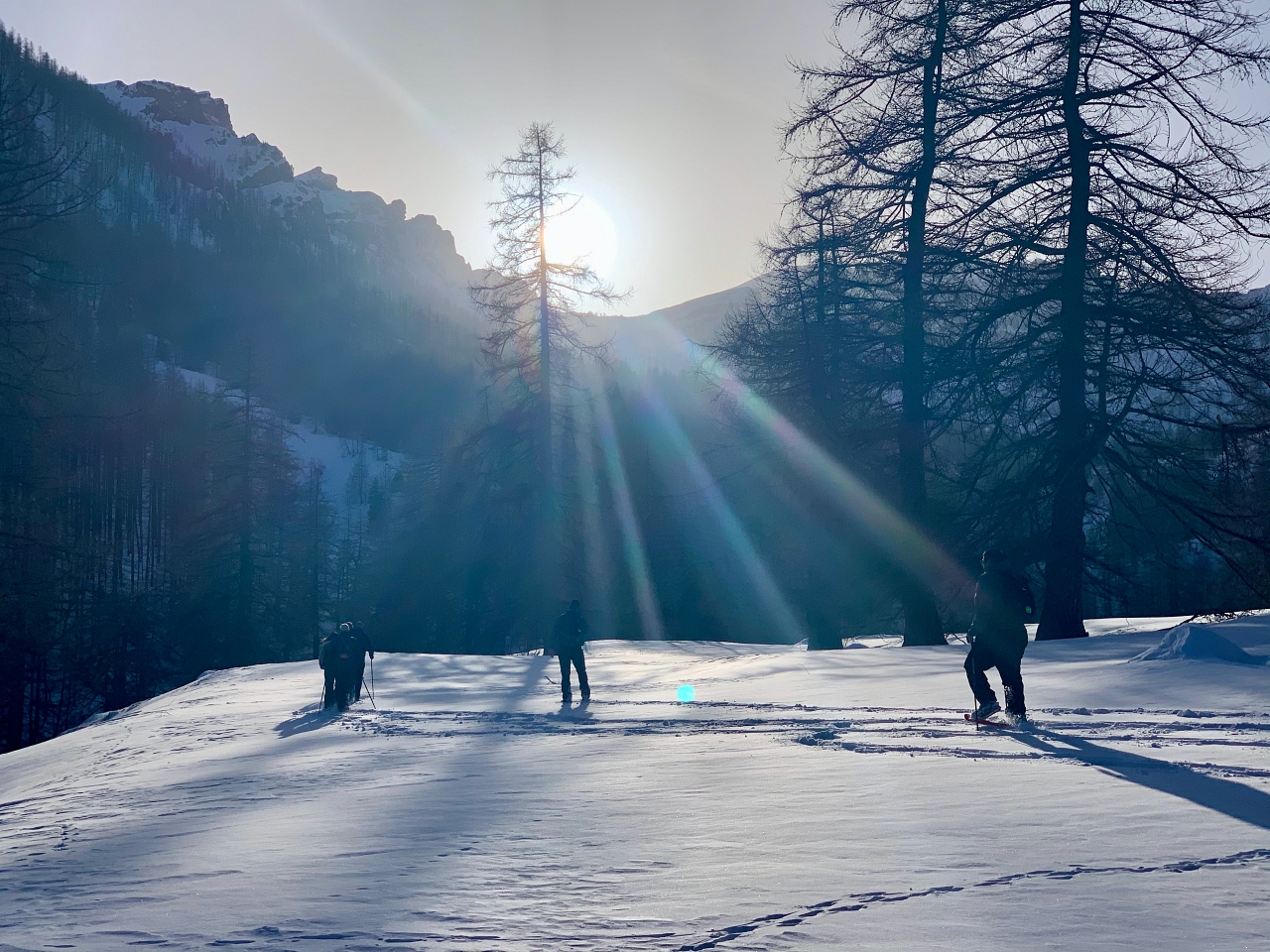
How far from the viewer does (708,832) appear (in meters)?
5.37

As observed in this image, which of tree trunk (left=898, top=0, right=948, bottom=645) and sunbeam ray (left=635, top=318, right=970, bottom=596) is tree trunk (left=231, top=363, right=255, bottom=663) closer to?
sunbeam ray (left=635, top=318, right=970, bottom=596)

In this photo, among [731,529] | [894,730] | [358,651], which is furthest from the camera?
[731,529]

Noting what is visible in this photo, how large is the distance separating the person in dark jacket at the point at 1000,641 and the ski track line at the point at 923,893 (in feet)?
15.1

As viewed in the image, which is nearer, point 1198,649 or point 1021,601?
point 1021,601

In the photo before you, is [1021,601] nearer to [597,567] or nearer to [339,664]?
[339,664]

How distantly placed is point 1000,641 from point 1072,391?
8.40m

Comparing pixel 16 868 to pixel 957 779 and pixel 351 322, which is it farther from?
pixel 351 322

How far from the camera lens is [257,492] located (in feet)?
135

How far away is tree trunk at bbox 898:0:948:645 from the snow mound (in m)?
7.64

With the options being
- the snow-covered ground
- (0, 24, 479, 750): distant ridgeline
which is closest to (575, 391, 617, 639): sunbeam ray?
(0, 24, 479, 750): distant ridgeline

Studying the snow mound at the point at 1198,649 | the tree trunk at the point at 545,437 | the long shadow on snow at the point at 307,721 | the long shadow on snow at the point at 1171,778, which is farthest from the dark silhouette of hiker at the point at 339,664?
the tree trunk at the point at 545,437

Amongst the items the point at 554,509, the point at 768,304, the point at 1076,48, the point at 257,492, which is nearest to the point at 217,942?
the point at 1076,48

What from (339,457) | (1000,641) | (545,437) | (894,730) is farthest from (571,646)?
(339,457)

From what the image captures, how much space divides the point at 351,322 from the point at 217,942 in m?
184
